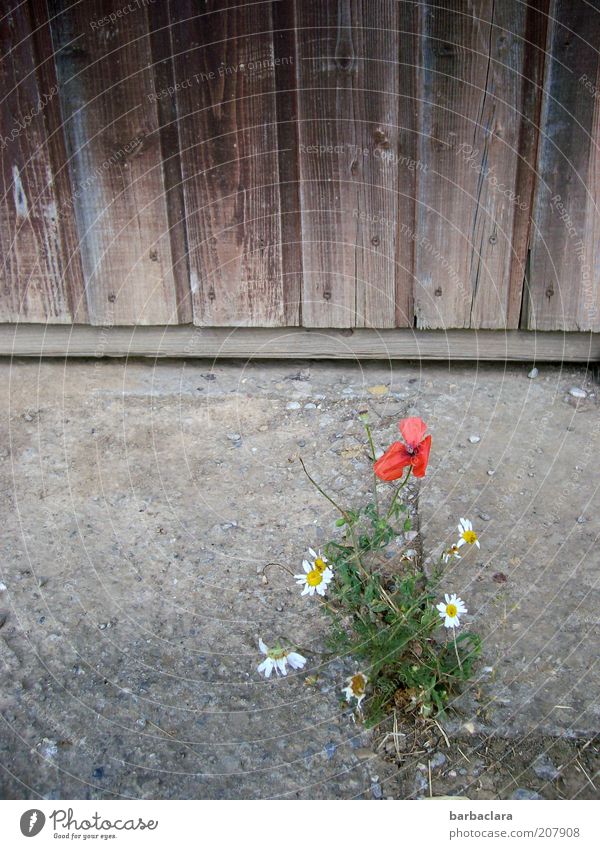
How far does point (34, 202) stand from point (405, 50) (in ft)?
4.10

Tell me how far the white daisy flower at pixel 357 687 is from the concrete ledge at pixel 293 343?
1.49 meters

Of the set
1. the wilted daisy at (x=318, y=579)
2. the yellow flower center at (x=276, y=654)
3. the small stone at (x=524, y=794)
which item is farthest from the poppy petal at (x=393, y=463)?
the small stone at (x=524, y=794)

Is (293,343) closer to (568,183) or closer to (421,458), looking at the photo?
(568,183)

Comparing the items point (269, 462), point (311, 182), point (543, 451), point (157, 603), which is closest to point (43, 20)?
point (311, 182)

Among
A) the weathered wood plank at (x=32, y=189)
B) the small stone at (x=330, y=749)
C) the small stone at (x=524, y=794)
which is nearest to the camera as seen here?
the small stone at (x=524, y=794)

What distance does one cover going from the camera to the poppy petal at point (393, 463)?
1.47 metres

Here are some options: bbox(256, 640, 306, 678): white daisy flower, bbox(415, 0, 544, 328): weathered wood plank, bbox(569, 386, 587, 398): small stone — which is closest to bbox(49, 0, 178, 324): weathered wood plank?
bbox(415, 0, 544, 328): weathered wood plank

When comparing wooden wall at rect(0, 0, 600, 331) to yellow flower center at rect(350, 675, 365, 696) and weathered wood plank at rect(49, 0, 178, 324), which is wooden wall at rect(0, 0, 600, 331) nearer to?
weathered wood plank at rect(49, 0, 178, 324)

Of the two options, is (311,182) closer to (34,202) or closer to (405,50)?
(405,50)

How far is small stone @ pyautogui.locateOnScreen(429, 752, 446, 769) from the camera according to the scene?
4.82 feet

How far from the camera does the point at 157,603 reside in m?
1.90

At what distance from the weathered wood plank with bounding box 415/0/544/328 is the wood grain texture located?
49 millimetres

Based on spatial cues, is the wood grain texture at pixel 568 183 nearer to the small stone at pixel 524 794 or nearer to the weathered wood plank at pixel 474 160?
the weathered wood plank at pixel 474 160

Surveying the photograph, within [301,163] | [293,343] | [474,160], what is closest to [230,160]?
[301,163]
